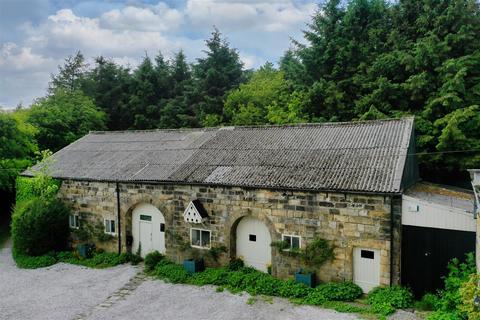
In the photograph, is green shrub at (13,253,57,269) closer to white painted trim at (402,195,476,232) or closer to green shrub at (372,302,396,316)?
green shrub at (372,302,396,316)

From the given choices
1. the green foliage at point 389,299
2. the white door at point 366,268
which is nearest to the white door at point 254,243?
the white door at point 366,268

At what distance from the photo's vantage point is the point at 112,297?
1555 centimetres

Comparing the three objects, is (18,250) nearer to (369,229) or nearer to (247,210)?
(247,210)

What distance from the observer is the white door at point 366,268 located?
1435 centimetres

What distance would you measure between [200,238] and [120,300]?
4245 millimetres

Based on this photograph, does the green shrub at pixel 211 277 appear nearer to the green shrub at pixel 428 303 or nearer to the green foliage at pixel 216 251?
the green foliage at pixel 216 251

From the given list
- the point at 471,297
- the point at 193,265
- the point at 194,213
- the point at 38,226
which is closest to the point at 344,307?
the point at 471,297

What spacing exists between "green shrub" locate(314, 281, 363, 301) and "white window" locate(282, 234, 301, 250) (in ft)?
5.86

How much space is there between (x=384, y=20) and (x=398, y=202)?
776 inches

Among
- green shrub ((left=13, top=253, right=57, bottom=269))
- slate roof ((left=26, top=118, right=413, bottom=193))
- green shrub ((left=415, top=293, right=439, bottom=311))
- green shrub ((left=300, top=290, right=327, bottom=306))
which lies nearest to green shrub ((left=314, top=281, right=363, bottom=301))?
green shrub ((left=300, top=290, right=327, bottom=306))

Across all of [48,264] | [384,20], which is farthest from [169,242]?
[384,20]

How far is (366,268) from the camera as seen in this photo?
1452cm

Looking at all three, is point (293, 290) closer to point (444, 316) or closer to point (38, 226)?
point (444, 316)

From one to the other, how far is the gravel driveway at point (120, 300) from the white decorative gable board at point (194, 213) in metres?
2.78
